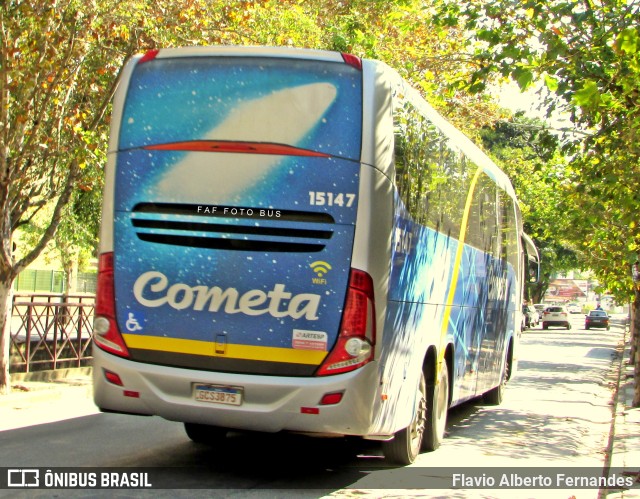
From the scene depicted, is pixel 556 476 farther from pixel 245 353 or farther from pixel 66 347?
pixel 66 347

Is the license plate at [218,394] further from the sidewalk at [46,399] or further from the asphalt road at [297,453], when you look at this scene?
the sidewalk at [46,399]

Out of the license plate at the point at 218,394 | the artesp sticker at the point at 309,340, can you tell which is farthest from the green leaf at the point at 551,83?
the license plate at the point at 218,394

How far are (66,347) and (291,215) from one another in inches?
446

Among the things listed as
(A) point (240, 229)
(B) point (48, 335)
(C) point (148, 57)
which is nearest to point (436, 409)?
(A) point (240, 229)

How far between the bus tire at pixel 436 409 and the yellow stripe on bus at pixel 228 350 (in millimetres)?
2793

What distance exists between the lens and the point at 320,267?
7066 millimetres

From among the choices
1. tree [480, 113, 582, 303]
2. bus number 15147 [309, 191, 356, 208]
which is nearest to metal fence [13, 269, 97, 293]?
tree [480, 113, 582, 303]

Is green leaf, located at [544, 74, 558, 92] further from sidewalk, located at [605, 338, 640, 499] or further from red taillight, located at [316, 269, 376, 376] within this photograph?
red taillight, located at [316, 269, 376, 376]

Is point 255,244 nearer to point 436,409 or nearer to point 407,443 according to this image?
point 407,443

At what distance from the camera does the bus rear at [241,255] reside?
23.0 ft

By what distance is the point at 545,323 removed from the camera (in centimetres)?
6569

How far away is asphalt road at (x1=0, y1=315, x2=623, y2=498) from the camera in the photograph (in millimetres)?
7750

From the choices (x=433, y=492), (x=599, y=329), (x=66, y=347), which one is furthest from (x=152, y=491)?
(x=599, y=329)

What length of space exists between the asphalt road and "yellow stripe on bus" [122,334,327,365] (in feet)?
3.52
